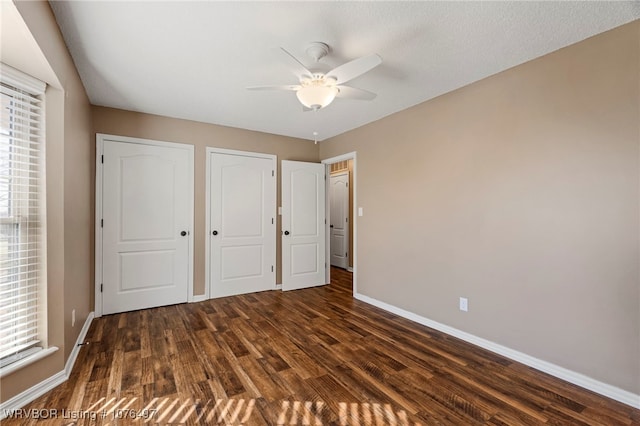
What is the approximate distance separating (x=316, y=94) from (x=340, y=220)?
435 cm

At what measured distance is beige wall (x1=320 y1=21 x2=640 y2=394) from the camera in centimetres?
189

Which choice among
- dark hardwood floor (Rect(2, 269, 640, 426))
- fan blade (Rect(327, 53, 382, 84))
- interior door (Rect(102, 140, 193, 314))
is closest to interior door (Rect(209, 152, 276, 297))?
interior door (Rect(102, 140, 193, 314))

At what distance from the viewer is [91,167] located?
10.6 ft

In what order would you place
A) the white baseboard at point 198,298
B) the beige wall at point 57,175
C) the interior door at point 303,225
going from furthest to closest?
the interior door at point 303,225, the white baseboard at point 198,298, the beige wall at point 57,175

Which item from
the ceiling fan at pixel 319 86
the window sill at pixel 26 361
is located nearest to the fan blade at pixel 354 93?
the ceiling fan at pixel 319 86

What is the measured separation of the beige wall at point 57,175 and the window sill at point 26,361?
4 cm

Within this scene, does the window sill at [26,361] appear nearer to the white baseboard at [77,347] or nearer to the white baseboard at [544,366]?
the white baseboard at [77,347]

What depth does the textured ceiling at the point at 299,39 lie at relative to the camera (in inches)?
68.7

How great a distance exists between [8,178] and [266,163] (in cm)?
286

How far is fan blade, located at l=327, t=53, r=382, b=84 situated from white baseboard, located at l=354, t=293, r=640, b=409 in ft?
8.16

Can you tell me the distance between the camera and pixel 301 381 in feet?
6.79

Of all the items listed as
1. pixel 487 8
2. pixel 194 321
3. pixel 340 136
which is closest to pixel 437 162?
pixel 487 8

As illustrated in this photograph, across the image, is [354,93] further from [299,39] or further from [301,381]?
[301,381]

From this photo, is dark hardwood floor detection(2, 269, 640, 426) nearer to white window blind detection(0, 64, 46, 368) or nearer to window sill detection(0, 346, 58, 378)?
window sill detection(0, 346, 58, 378)
